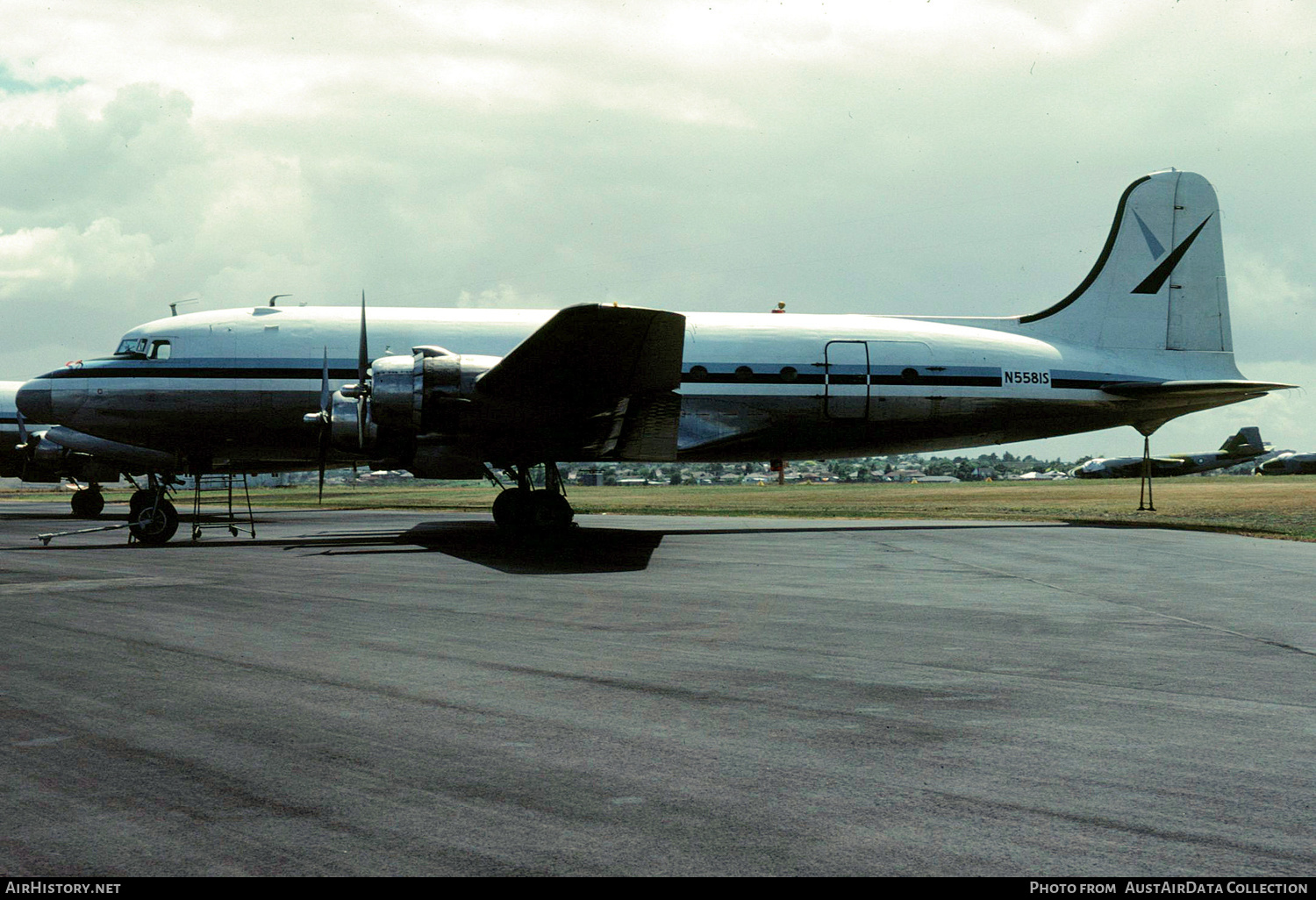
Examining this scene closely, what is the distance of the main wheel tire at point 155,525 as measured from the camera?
21406mm

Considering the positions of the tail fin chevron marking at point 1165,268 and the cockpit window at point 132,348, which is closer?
the cockpit window at point 132,348

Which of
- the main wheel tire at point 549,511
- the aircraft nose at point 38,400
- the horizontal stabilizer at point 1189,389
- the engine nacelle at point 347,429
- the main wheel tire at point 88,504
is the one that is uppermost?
the horizontal stabilizer at point 1189,389

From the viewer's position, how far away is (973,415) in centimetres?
2509

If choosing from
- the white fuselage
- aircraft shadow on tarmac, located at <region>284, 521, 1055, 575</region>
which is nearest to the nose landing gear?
the white fuselage

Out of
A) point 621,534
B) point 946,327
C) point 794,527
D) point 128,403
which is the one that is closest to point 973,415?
point 946,327

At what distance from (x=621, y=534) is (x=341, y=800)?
61.6ft

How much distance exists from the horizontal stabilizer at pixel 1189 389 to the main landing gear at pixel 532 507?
47.8 feet

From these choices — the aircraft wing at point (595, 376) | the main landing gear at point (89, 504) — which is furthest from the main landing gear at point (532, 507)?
the main landing gear at point (89, 504)

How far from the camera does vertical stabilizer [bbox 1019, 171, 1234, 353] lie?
89.4 ft

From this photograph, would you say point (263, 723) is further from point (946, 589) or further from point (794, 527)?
point (794, 527)

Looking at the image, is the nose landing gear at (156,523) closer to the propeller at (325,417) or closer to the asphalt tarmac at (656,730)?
the propeller at (325,417)

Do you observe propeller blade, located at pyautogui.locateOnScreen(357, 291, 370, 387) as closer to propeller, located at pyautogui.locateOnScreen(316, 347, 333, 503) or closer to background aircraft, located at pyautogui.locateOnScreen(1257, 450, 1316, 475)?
propeller, located at pyautogui.locateOnScreen(316, 347, 333, 503)

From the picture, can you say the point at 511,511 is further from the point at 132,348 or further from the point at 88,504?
the point at 88,504

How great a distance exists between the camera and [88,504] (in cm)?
3606
